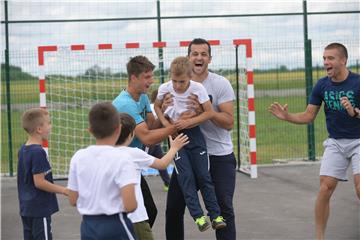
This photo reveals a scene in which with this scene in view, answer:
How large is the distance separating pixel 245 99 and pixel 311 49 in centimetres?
174

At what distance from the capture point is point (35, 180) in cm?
563

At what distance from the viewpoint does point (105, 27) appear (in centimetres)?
1342

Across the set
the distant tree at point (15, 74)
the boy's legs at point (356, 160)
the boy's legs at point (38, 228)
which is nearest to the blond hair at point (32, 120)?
the boy's legs at point (38, 228)

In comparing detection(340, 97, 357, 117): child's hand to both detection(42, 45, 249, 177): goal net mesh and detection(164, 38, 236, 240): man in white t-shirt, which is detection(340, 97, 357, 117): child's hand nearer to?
detection(164, 38, 236, 240): man in white t-shirt

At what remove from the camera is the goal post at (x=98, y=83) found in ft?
42.1

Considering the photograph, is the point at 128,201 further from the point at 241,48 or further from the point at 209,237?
the point at 241,48

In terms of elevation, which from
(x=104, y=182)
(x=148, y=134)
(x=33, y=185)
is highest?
(x=148, y=134)

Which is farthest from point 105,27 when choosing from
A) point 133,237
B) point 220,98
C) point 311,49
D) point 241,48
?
point 133,237

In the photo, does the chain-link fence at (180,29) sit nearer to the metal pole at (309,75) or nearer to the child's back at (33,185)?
the metal pole at (309,75)

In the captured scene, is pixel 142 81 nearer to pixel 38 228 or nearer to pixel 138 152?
pixel 138 152

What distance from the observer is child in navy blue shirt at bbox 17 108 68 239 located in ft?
18.6

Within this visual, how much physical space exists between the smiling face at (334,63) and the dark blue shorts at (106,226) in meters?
3.19

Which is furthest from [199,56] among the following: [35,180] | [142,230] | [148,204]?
[35,180]

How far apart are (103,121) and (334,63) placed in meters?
3.19
